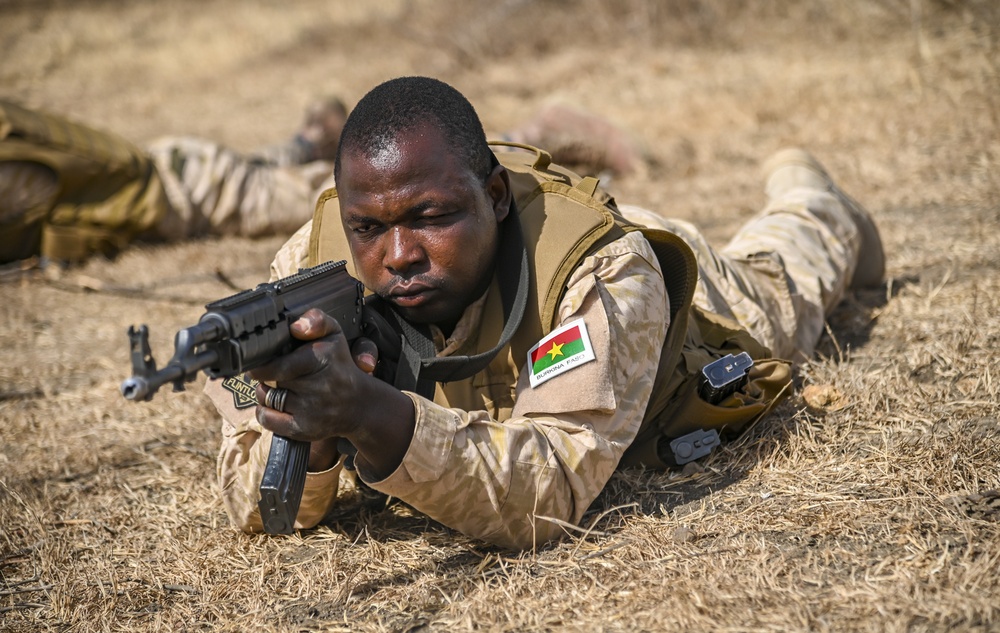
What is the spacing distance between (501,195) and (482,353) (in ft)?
1.48

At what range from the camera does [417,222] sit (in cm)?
233

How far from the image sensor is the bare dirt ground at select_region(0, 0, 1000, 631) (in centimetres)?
218

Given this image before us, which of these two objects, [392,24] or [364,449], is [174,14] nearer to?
[392,24]

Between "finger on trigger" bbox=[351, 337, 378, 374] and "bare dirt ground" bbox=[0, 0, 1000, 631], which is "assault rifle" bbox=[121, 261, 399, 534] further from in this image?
"bare dirt ground" bbox=[0, 0, 1000, 631]

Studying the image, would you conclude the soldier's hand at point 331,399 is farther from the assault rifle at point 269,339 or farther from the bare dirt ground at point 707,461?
the bare dirt ground at point 707,461

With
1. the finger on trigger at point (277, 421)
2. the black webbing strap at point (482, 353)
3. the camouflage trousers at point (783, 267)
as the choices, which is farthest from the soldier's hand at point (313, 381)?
the camouflage trousers at point (783, 267)

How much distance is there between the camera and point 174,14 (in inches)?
706

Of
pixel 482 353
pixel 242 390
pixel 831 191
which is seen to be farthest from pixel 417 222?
pixel 831 191

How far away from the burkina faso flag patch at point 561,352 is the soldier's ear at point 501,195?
37 centimetres

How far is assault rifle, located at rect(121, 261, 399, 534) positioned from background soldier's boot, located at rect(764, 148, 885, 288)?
8.78ft

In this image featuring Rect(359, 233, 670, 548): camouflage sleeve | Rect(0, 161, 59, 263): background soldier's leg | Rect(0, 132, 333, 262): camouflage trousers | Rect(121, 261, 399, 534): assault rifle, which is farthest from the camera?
Rect(0, 132, 333, 262): camouflage trousers

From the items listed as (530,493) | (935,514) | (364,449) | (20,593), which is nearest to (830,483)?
(935,514)

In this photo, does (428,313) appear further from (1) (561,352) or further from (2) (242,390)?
(2) (242,390)

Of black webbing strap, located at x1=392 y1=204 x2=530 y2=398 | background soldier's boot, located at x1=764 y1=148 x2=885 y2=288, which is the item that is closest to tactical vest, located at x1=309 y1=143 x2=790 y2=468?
black webbing strap, located at x1=392 y1=204 x2=530 y2=398
